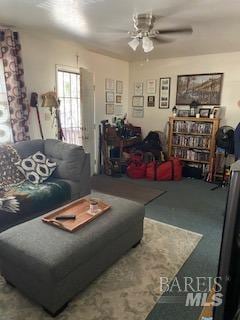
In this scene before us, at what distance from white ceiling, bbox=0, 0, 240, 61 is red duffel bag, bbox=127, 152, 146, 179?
213 cm

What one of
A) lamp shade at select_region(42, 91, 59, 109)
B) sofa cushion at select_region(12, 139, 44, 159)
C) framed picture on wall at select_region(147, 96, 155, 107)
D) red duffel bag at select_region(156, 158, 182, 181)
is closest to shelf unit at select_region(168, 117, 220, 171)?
red duffel bag at select_region(156, 158, 182, 181)

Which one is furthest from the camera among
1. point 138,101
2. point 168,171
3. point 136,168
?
point 138,101

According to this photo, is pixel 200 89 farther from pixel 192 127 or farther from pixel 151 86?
pixel 151 86

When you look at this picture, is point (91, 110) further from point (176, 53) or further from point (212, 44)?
point (212, 44)

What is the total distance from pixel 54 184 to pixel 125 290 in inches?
57.0

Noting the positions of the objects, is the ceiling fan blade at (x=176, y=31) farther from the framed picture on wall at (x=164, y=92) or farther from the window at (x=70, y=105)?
the framed picture on wall at (x=164, y=92)

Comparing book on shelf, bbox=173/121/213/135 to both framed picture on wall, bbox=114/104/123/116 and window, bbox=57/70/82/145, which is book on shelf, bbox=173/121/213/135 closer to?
framed picture on wall, bbox=114/104/123/116

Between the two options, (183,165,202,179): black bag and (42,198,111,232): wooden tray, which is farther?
(183,165,202,179): black bag

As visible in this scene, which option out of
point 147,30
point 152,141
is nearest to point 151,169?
point 152,141

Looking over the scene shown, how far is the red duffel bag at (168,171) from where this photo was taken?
15.2 ft

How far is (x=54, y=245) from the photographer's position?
1632mm

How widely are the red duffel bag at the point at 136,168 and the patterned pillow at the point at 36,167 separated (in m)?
2.02

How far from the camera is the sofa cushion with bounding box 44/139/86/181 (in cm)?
303

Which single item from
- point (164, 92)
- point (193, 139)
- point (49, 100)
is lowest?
point (193, 139)
